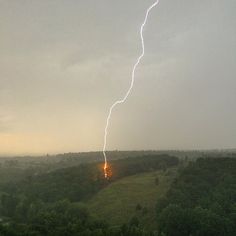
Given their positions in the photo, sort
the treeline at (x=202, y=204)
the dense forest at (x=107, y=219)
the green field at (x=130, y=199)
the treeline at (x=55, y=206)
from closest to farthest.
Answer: the treeline at (x=55, y=206)
the dense forest at (x=107, y=219)
the treeline at (x=202, y=204)
the green field at (x=130, y=199)

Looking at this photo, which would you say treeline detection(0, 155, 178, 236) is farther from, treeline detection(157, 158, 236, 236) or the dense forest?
treeline detection(157, 158, 236, 236)

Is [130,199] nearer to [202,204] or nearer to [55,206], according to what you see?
[55,206]

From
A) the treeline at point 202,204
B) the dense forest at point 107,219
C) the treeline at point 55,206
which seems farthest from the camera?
the treeline at point 202,204

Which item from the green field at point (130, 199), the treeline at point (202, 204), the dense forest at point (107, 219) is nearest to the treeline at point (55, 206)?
the dense forest at point (107, 219)

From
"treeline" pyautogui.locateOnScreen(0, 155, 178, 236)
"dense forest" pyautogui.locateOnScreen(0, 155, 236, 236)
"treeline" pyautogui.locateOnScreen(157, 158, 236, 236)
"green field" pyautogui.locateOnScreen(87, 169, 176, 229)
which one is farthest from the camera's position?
"green field" pyautogui.locateOnScreen(87, 169, 176, 229)

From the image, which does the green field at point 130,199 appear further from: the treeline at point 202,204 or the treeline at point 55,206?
the treeline at point 202,204

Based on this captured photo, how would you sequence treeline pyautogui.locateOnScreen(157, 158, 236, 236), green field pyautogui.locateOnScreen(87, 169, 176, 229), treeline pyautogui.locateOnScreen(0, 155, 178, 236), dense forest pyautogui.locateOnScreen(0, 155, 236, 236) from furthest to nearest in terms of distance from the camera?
green field pyautogui.locateOnScreen(87, 169, 176, 229)
treeline pyautogui.locateOnScreen(157, 158, 236, 236)
dense forest pyautogui.locateOnScreen(0, 155, 236, 236)
treeline pyautogui.locateOnScreen(0, 155, 178, 236)

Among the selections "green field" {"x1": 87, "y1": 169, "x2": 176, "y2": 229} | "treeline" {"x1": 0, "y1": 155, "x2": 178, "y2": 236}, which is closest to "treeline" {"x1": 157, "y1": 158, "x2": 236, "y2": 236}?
"treeline" {"x1": 0, "y1": 155, "x2": 178, "y2": 236}

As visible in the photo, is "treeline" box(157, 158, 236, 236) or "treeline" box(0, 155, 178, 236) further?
"treeline" box(157, 158, 236, 236)
